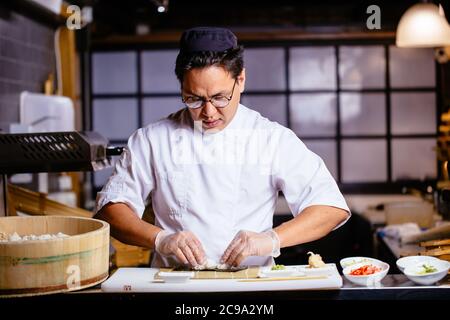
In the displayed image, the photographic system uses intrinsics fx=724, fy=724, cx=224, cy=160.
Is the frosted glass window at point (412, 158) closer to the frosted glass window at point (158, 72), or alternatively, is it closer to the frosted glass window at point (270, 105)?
the frosted glass window at point (270, 105)

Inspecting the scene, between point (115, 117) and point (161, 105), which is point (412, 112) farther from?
point (115, 117)

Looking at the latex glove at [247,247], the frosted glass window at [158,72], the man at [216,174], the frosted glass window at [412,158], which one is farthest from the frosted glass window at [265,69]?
the latex glove at [247,247]

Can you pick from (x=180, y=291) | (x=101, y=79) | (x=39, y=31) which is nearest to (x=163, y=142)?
(x=180, y=291)

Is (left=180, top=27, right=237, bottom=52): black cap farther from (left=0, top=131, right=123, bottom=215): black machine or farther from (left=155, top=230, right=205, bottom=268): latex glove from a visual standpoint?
(left=155, top=230, right=205, bottom=268): latex glove

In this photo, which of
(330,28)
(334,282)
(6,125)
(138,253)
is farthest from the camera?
(330,28)

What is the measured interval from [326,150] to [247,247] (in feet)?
14.1

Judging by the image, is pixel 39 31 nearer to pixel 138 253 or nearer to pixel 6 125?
pixel 6 125

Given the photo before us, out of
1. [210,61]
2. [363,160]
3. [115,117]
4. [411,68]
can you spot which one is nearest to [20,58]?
[115,117]

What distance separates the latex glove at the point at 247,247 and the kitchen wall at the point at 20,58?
2.58 metres


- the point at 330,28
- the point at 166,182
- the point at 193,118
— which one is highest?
the point at 330,28

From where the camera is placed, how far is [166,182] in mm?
2707

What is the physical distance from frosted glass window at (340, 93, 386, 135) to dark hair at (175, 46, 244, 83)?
414 cm
